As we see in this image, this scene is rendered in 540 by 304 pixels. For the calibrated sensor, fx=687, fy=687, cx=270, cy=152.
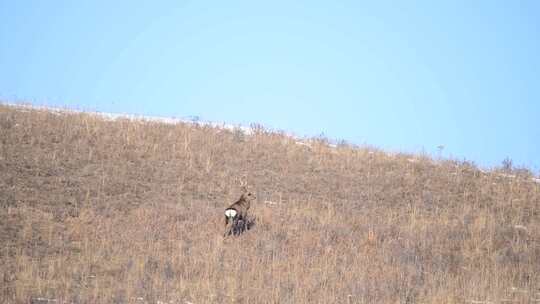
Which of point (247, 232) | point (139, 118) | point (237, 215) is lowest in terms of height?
point (247, 232)

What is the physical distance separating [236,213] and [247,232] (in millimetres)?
812

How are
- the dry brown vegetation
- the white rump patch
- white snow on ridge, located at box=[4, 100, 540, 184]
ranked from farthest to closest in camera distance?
white snow on ridge, located at box=[4, 100, 540, 184], the white rump patch, the dry brown vegetation

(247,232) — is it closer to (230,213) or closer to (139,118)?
(230,213)

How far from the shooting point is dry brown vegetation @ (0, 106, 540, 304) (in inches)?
467

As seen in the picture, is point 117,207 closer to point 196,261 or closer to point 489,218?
point 196,261

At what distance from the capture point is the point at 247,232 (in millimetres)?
15086

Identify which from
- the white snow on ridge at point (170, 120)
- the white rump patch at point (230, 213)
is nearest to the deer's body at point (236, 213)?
the white rump patch at point (230, 213)

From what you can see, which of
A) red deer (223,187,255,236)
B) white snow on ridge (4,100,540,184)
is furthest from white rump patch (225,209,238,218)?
white snow on ridge (4,100,540,184)

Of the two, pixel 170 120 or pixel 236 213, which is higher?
pixel 170 120

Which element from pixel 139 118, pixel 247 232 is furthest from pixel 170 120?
pixel 247 232

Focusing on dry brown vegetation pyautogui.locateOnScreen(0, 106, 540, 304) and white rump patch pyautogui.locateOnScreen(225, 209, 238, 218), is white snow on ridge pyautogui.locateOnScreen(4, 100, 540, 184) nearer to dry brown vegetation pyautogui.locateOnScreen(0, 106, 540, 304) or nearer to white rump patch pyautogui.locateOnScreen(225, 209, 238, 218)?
dry brown vegetation pyautogui.locateOnScreen(0, 106, 540, 304)

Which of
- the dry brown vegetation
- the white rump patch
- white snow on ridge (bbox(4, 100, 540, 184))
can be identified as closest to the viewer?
the dry brown vegetation

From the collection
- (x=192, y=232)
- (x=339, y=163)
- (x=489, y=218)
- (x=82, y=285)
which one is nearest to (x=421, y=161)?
(x=339, y=163)

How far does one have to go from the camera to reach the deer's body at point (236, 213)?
566 inches
